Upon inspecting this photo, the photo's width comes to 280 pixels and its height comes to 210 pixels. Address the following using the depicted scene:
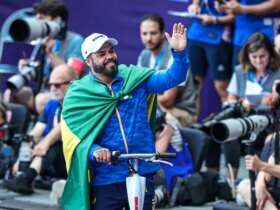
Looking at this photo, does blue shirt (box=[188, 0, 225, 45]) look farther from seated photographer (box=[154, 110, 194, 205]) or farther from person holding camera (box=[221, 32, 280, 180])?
seated photographer (box=[154, 110, 194, 205])

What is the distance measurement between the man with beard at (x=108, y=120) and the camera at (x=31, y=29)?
10.6ft

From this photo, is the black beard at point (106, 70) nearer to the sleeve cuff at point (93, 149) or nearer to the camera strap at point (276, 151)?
the sleeve cuff at point (93, 149)

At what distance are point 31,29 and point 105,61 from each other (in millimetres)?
3386

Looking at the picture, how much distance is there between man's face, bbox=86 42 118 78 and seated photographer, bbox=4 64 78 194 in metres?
2.57

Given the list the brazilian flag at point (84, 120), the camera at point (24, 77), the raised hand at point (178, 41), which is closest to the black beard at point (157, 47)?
the camera at point (24, 77)

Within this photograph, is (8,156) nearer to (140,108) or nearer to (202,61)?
(202,61)

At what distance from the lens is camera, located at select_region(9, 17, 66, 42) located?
8859 mm

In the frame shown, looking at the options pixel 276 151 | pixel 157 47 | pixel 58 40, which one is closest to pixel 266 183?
pixel 276 151

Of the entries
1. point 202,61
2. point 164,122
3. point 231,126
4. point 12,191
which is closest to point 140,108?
point 231,126

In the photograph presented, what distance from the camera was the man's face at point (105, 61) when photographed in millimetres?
5570

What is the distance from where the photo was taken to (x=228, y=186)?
8.14 m

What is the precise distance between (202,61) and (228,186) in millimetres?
1893

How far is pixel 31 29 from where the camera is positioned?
347 inches

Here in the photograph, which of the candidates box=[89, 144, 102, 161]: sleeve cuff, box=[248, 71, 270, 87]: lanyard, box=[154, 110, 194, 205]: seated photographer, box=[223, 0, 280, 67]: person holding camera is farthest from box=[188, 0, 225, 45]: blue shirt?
box=[89, 144, 102, 161]: sleeve cuff
